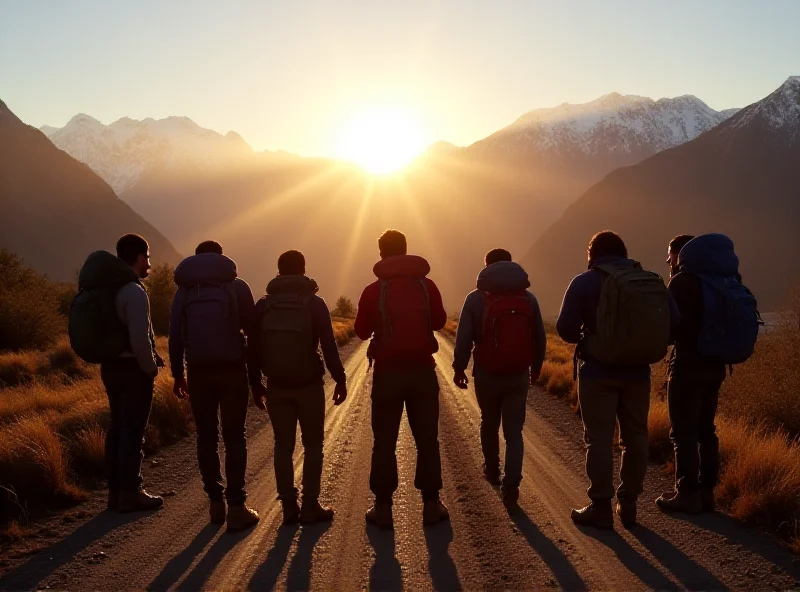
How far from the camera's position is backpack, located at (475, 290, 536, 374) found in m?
6.33

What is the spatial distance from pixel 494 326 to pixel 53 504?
521 centimetres

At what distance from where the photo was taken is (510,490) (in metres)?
6.42

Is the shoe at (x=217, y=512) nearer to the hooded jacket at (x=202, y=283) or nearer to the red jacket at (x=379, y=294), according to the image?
the hooded jacket at (x=202, y=283)

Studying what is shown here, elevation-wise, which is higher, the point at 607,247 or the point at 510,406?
the point at 607,247

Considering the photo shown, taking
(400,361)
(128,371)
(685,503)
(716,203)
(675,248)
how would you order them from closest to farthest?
(400,361) < (685,503) < (128,371) < (675,248) < (716,203)

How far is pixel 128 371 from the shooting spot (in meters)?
6.29

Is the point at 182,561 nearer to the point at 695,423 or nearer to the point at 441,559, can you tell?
the point at 441,559

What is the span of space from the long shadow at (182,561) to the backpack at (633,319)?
4.04m

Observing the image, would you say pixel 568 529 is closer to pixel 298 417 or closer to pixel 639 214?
pixel 298 417

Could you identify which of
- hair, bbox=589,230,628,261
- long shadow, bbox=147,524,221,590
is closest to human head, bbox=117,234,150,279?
long shadow, bbox=147,524,221,590

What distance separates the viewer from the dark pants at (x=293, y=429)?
234 inches

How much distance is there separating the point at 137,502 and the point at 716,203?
508 ft

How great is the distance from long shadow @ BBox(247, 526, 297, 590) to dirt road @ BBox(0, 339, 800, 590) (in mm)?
15

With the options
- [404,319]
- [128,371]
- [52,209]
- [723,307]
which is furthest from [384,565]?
[52,209]
